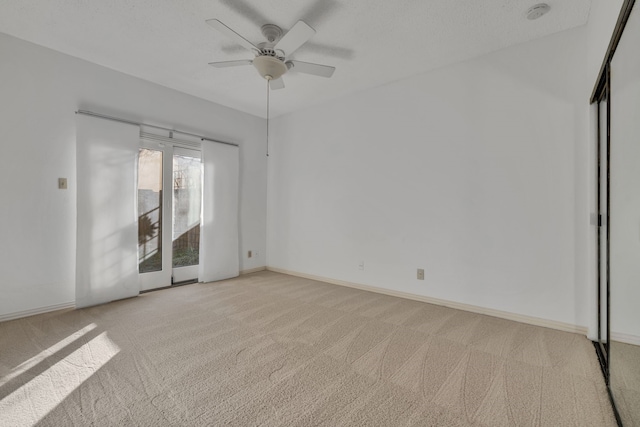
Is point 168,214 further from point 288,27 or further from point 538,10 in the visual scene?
point 538,10

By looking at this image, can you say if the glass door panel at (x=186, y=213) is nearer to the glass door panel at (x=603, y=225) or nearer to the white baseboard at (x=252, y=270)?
the white baseboard at (x=252, y=270)

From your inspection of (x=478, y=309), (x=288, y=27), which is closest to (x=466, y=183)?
(x=478, y=309)

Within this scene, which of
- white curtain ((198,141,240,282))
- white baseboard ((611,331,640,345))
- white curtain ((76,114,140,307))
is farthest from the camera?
white curtain ((198,141,240,282))

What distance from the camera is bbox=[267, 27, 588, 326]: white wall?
262 centimetres

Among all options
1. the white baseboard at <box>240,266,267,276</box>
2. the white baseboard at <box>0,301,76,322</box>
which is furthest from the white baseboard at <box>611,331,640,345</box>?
the white baseboard at <box>0,301,76,322</box>

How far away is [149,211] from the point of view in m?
3.78

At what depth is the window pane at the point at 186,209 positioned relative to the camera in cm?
407

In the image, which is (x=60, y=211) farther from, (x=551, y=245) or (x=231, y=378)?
(x=551, y=245)

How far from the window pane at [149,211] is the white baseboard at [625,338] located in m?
4.51

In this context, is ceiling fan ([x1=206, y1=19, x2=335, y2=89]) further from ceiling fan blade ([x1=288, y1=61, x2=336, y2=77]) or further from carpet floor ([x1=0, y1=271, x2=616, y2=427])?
carpet floor ([x1=0, y1=271, x2=616, y2=427])

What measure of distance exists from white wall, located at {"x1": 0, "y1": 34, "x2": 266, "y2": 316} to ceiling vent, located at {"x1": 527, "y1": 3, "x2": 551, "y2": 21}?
4.30m

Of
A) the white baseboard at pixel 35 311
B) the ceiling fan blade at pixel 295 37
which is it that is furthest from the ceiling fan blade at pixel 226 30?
the white baseboard at pixel 35 311

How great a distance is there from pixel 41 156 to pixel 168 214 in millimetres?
1412

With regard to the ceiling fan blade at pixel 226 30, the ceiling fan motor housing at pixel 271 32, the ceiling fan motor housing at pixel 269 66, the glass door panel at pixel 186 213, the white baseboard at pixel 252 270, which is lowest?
the white baseboard at pixel 252 270
